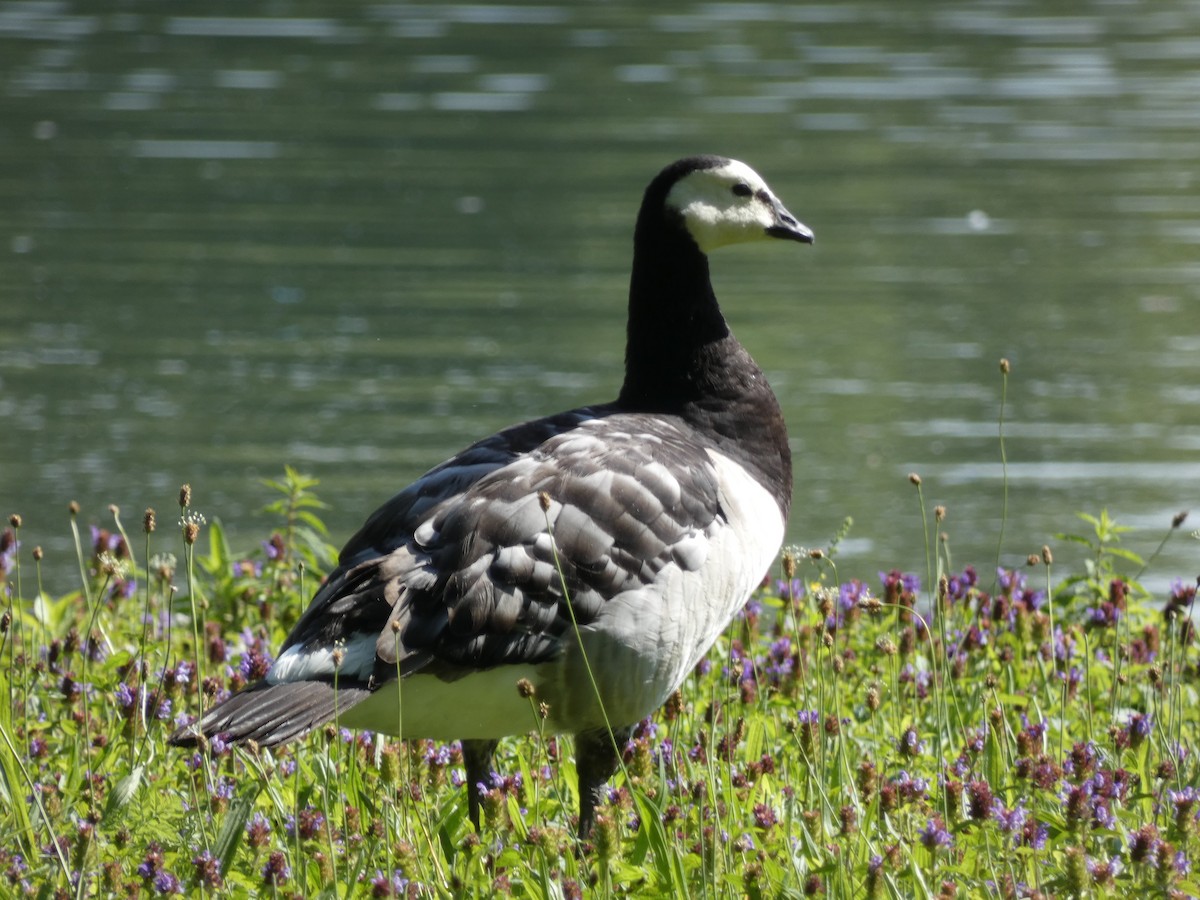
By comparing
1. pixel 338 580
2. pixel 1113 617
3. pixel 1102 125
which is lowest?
pixel 1102 125

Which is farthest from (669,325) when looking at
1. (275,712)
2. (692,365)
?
(275,712)

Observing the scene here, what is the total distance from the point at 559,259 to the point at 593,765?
1168 centimetres

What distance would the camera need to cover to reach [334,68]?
26.5 metres

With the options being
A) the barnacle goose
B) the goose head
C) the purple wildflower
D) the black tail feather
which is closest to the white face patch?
the goose head

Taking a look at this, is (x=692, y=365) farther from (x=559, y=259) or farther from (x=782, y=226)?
(x=559, y=259)

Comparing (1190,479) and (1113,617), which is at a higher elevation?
(1113,617)

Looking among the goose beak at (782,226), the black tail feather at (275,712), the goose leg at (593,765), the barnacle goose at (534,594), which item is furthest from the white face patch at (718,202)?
the black tail feather at (275,712)

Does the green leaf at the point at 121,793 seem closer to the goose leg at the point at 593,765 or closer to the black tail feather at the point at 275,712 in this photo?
the black tail feather at the point at 275,712

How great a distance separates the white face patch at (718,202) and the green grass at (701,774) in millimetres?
1255

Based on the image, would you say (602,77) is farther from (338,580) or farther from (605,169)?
(338,580)

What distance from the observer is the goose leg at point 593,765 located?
16.7 ft

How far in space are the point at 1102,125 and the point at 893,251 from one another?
23.9ft

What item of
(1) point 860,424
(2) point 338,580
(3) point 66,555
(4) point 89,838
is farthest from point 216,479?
(4) point 89,838

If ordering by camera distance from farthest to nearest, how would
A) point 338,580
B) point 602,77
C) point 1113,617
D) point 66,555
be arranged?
point 602,77 → point 66,555 → point 1113,617 → point 338,580
